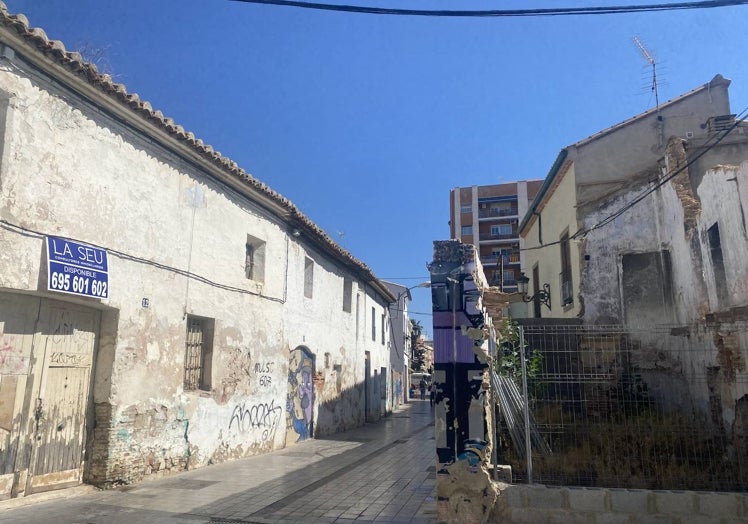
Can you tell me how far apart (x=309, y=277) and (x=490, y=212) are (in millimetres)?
39988

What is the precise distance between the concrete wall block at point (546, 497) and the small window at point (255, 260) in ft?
26.2

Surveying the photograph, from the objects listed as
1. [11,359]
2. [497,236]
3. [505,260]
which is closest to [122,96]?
[11,359]

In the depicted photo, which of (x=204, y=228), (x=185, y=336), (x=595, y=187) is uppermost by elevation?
(x=595, y=187)

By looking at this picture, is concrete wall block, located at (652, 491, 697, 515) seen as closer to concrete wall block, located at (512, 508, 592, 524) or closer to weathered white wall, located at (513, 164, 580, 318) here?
concrete wall block, located at (512, 508, 592, 524)

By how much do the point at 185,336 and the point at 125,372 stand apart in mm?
1570

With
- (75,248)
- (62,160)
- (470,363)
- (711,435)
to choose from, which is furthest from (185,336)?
(711,435)

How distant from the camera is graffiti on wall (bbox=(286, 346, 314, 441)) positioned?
13.3 m

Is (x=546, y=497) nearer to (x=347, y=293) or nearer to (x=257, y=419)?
(x=257, y=419)

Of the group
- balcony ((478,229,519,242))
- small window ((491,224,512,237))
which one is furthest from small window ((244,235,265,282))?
small window ((491,224,512,237))

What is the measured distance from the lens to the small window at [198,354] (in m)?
9.84

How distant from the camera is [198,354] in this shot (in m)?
10.1

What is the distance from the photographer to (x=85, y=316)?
25.7ft

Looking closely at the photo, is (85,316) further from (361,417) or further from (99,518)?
(361,417)

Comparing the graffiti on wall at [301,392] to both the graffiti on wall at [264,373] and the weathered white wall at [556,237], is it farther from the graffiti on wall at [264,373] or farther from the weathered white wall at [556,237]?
the weathered white wall at [556,237]
